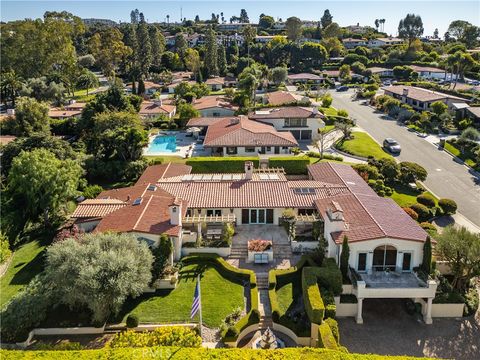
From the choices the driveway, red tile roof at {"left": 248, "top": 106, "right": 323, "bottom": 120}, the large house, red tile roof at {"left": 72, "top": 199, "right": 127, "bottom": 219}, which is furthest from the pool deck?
the driveway

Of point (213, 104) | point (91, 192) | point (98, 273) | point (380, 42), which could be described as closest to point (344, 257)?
point (98, 273)

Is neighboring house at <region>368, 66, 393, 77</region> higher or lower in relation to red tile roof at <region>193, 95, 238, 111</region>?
higher

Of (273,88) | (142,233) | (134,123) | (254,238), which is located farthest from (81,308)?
(273,88)

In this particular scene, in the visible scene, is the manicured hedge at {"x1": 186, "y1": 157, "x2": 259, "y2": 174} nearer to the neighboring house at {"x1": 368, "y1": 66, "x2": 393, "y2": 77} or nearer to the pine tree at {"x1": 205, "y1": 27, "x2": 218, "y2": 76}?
the pine tree at {"x1": 205, "y1": 27, "x2": 218, "y2": 76}

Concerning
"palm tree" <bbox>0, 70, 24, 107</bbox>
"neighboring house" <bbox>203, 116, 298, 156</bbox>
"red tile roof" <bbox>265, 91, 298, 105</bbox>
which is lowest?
"neighboring house" <bbox>203, 116, 298, 156</bbox>

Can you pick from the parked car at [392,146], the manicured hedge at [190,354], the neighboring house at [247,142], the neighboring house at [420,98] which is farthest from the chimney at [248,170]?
the neighboring house at [420,98]

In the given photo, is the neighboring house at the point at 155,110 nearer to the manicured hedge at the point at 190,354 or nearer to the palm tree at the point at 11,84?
the palm tree at the point at 11,84
